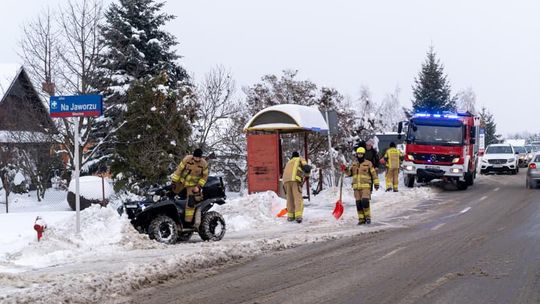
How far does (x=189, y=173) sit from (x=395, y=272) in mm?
4693

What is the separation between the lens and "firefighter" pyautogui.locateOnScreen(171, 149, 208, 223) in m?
11.5

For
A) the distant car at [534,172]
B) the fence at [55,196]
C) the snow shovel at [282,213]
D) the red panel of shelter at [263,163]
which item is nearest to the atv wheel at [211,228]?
the snow shovel at [282,213]

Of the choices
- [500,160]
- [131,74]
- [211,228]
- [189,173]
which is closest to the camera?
[189,173]

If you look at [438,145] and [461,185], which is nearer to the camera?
[438,145]

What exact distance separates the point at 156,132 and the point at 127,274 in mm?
15384

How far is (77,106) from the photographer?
1125 centimetres

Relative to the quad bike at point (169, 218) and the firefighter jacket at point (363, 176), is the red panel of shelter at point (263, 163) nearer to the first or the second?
the firefighter jacket at point (363, 176)

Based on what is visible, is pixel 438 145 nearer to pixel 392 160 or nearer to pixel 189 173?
pixel 392 160

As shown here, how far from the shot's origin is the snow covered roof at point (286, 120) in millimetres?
17656

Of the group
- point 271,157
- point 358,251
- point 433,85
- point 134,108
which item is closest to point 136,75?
point 134,108

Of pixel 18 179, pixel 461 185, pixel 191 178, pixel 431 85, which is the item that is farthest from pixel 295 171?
pixel 431 85

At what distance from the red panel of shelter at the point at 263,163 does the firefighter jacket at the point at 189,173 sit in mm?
6611

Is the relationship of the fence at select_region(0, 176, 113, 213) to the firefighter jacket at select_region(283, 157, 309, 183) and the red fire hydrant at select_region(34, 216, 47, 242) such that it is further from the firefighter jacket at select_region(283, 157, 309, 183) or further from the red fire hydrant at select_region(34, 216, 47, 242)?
the red fire hydrant at select_region(34, 216, 47, 242)

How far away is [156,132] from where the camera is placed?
23.1 metres
